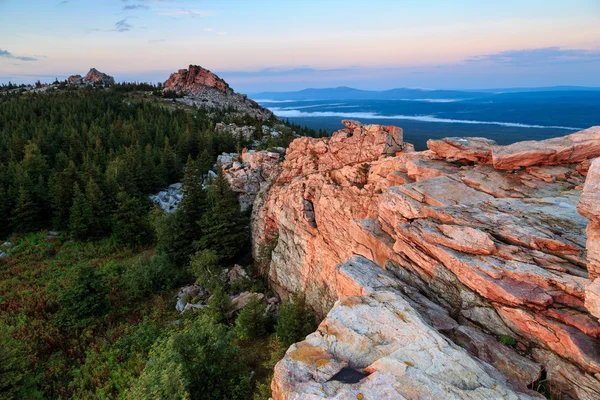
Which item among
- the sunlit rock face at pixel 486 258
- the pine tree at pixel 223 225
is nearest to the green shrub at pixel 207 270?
the pine tree at pixel 223 225

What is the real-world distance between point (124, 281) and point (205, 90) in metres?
110

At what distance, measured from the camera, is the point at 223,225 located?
37.1 meters

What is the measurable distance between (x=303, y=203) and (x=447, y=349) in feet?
67.0

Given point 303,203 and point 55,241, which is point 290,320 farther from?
point 55,241

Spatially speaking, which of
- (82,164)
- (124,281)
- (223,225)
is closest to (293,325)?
(223,225)

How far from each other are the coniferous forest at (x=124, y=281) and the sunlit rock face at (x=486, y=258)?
7913mm

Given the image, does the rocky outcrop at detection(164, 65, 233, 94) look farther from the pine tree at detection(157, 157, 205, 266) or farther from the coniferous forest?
the pine tree at detection(157, 157, 205, 266)

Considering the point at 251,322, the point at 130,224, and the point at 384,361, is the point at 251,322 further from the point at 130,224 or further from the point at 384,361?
the point at 130,224

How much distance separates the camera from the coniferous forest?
18.6 m

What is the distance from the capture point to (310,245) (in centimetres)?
2820

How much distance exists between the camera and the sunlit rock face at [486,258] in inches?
381

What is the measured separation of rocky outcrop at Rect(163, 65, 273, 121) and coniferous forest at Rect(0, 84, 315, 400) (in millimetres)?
57659

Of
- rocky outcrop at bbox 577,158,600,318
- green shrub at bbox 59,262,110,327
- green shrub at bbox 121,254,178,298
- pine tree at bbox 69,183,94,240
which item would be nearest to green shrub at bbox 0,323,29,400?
green shrub at bbox 59,262,110,327

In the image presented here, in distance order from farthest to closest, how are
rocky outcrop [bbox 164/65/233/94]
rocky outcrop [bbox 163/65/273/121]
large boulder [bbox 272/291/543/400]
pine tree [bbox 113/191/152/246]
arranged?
1. rocky outcrop [bbox 164/65/233/94]
2. rocky outcrop [bbox 163/65/273/121]
3. pine tree [bbox 113/191/152/246]
4. large boulder [bbox 272/291/543/400]
